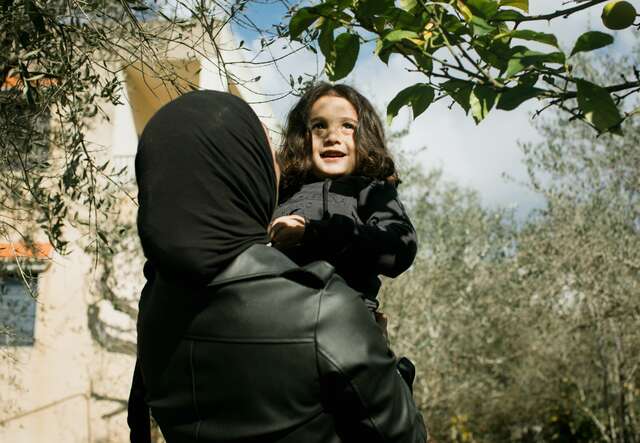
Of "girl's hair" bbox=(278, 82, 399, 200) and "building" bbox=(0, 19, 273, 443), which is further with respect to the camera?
"building" bbox=(0, 19, 273, 443)

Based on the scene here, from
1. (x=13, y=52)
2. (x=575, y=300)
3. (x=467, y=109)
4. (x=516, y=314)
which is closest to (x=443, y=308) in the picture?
(x=516, y=314)

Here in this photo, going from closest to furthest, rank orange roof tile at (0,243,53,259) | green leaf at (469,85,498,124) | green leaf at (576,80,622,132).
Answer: green leaf at (576,80,622,132) < green leaf at (469,85,498,124) < orange roof tile at (0,243,53,259)

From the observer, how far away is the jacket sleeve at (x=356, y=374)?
1641 mm

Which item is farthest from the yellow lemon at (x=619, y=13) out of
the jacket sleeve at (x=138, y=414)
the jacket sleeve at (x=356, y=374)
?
the jacket sleeve at (x=138, y=414)

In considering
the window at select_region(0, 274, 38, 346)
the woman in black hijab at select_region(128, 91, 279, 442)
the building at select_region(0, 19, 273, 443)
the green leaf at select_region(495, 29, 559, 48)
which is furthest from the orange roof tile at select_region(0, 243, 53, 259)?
the green leaf at select_region(495, 29, 559, 48)

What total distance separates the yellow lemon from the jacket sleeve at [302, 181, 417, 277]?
0.79 meters

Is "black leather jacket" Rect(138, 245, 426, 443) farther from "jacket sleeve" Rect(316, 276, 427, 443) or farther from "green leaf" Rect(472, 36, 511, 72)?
"green leaf" Rect(472, 36, 511, 72)

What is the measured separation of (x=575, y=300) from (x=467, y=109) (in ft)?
41.6

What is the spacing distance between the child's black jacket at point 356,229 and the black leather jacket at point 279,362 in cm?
41

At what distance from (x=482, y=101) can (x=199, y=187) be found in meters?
0.75

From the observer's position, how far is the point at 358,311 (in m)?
1.71

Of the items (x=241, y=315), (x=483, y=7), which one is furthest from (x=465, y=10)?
(x=241, y=315)

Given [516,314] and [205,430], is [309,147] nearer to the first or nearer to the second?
[205,430]

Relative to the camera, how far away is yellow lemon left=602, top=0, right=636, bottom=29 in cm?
200
